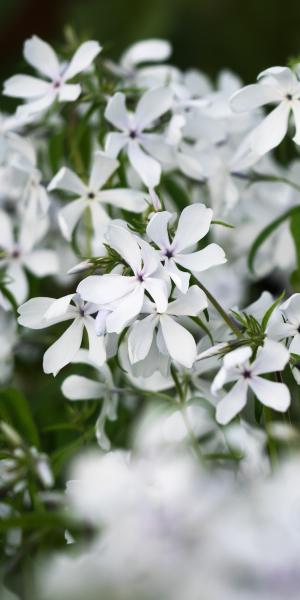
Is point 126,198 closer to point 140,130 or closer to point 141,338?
point 140,130

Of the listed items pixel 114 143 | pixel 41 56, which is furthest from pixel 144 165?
pixel 41 56

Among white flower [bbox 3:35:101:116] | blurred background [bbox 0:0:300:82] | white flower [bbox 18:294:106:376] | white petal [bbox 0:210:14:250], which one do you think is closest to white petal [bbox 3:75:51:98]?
white flower [bbox 3:35:101:116]

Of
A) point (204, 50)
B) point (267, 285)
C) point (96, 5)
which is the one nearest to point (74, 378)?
point (267, 285)

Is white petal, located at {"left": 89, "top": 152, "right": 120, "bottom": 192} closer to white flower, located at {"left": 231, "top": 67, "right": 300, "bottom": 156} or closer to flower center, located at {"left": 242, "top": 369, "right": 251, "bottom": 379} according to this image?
white flower, located at {"left": 231, "top": 67, "right": 300, "bottom": 156}

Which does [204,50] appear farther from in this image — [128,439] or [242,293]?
[128,439]

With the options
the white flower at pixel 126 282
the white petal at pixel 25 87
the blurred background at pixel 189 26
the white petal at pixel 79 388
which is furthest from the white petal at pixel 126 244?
the blurred background at pixel 189 26

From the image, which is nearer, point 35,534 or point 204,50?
point 35,534
